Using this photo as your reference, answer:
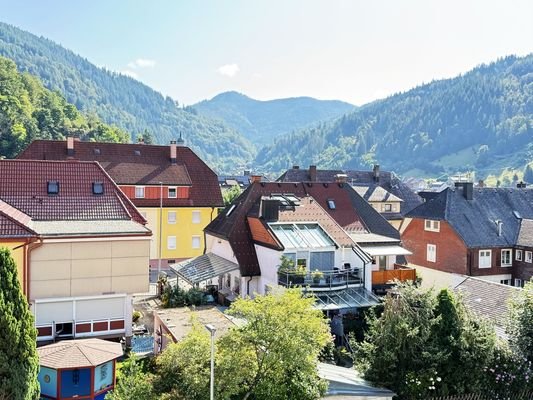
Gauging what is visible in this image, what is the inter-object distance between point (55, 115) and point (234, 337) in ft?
334

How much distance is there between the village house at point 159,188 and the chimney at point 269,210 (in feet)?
60.7

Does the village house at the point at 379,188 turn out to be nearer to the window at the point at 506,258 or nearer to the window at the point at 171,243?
the window at the point at 506,258

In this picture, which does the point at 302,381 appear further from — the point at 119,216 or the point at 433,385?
the point at 119,216

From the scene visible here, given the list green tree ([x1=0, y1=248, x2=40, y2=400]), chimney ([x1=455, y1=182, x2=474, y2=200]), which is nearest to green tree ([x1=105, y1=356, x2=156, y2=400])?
green tree ([x1=0, y1=248, x2=40, y2=400])

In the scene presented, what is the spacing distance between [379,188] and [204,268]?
111 ft

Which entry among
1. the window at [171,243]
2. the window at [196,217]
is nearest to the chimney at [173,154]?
the window at [196,217]

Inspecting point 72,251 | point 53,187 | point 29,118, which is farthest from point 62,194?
point 29,118

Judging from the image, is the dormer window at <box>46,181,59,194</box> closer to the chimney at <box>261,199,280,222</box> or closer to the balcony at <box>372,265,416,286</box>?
the chimney at <box>261,199,280,222</box>

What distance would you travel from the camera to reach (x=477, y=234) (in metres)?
40.2

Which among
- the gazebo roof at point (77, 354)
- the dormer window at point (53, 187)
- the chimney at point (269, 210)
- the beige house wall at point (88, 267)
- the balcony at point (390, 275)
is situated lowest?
the gazebo roof at point (77, 354)

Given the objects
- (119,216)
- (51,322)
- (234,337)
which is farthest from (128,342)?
(234,337)

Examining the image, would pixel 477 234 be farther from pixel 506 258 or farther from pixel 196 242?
pixel 196 242

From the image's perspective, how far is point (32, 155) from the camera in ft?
161

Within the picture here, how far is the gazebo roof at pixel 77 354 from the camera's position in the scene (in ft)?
60.4
